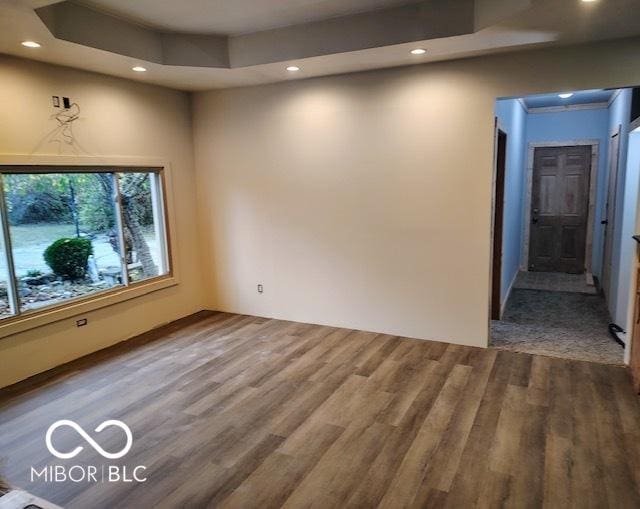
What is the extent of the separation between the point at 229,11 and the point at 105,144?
185cm

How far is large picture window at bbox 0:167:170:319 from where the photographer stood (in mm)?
3631

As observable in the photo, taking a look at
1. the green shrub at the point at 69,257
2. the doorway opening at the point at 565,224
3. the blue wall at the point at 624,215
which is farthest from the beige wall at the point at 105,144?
the blue wall at the point at 624,215

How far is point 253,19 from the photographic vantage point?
11.6 feet

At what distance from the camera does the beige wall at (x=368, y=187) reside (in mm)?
3949

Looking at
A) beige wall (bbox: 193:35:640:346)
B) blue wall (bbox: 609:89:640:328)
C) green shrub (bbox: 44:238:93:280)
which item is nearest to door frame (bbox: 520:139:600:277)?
blue wall (bbox: 609:89:640:328)

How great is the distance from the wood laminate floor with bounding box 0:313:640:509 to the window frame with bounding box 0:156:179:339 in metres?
0.49

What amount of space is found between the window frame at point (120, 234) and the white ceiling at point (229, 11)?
1344 millimetres

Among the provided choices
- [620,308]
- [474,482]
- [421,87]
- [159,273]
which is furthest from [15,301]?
[620,308]

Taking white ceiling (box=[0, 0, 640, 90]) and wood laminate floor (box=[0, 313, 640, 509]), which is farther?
white ceiling (box=[0, 0, 640, 90])

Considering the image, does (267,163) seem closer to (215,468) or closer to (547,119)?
(215,468)

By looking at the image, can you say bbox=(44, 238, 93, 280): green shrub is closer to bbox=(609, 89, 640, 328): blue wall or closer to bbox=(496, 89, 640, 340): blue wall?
bbox=(496, 89, 640, 340): blue wall

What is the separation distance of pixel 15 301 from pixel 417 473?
335cm

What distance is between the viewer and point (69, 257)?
4.10 m

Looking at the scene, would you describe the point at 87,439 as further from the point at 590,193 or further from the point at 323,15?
the point at 590,193
